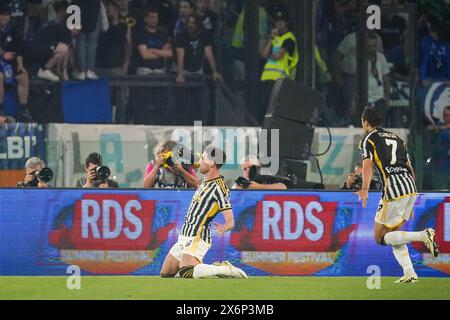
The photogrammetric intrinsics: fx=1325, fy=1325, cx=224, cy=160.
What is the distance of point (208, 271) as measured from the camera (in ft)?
48.1

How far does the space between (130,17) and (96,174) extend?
4.78 m

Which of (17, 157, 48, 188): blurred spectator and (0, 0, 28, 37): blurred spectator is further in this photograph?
(0, 0, 28, 37): blurred spectator

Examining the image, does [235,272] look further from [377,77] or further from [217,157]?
[377,77]

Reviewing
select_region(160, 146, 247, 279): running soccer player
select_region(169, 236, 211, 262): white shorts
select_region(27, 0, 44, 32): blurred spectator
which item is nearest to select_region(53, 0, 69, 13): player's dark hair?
select_region(27, 0, 44, 32): blurred spectator

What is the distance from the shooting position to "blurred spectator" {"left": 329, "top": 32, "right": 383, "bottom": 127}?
66.9 feet

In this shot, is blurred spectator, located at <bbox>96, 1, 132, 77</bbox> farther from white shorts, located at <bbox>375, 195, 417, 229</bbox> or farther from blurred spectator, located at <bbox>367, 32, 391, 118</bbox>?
white shorts, located at <bbox>375, 195, 417, 229</bbox>

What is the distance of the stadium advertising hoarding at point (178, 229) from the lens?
48.9 ft

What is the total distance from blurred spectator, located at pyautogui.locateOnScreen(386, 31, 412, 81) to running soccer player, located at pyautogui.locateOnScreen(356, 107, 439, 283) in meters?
5.67

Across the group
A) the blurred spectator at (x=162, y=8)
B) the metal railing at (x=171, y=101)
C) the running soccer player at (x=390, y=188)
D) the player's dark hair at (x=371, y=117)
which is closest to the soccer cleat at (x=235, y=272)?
the running soccer player at (x=390, y=188)

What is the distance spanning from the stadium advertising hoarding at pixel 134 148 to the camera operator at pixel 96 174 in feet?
3.09

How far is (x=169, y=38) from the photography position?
20.1 metres

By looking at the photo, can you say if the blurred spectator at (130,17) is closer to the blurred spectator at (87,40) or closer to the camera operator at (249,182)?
the blurred spectator at (87,40)

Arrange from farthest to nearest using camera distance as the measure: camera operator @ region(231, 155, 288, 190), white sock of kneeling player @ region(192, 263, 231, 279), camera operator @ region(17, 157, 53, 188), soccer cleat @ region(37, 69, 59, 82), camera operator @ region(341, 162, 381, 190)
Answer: soccer cleat @ region(37, 69, 59, 82)
camera operator @ region(341, 162, 381, 190)
camera operator @ region(17, 157, 53, 188)
camera operator @ region(231, 155, 288, 190)
white sock of kneeling player @ region(192, 263, 231, 279)
